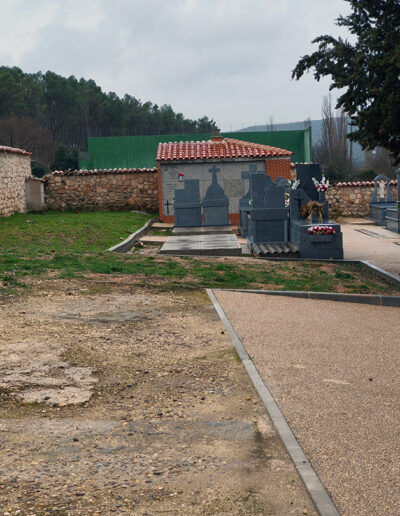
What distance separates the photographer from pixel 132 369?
674 cm

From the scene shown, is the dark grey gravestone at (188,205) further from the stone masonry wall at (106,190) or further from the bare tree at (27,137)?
the bare tree at (27,137)

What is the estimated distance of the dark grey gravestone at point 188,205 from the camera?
26.6 metres

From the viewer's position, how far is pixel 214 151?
31.6m

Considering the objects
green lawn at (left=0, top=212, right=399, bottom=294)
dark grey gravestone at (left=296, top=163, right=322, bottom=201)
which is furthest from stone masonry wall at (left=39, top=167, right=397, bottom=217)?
dark grey gravestone at (left=296, top=163, right=322, bottom=201)

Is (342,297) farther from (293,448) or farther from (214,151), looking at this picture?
(214,151)

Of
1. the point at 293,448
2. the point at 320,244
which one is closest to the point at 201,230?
the point at 320,244

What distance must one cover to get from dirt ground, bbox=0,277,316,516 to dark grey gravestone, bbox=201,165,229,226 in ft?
58.9

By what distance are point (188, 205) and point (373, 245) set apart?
816cm

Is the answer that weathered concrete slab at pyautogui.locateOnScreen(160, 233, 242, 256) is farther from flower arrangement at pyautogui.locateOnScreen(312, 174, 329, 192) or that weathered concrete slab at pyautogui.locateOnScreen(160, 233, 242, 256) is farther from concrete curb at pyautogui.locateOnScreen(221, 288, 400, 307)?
concrete curb at pyautogui.locateOnScreen(221, 288, 400, 307)

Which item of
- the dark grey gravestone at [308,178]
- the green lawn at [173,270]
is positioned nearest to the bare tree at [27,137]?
the green lawn at [173,270]

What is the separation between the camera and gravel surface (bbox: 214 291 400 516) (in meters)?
4.22

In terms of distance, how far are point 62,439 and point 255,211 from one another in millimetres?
15441

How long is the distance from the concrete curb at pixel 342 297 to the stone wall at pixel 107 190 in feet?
68.9

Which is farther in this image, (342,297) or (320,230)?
(320,230)
